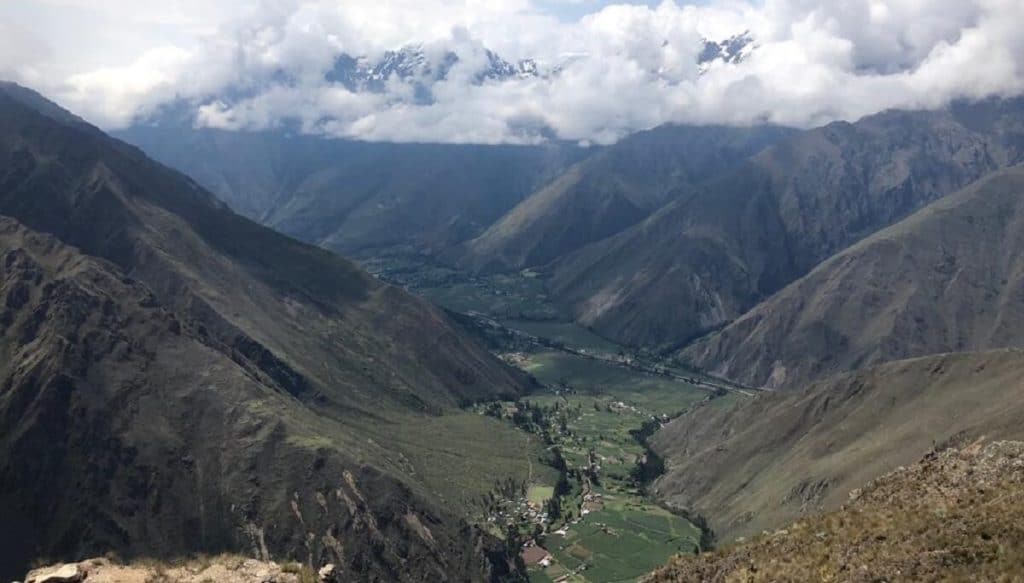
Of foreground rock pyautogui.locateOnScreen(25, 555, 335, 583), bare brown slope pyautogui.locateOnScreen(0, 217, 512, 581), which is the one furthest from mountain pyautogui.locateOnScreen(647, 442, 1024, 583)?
bare brown slope pyautogui.locateOnScreen(0, 217, 512, 581)

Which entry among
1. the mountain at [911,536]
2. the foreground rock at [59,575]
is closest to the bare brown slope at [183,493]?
the foreground rock at [59,575]

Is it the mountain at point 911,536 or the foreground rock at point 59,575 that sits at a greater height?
the foreground rock at point 59,575

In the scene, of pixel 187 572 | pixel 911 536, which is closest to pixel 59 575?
pixel 187 572

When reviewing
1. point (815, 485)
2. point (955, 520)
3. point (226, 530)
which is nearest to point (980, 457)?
point (955, 520)

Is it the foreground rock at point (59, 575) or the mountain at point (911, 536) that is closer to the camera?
the mountain at point (911, 536)

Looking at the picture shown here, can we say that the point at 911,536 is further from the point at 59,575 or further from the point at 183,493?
the point at 183,493

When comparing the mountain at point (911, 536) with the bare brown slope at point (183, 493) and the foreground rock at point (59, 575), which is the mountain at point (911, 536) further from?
the bare brown slope at point (183, 493)

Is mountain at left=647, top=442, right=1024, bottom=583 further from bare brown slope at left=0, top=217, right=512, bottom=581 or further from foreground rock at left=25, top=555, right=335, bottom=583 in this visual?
bare brown slope at left=0, top=217, right=512, bottom=581

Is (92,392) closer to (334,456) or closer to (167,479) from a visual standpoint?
(167,479)
